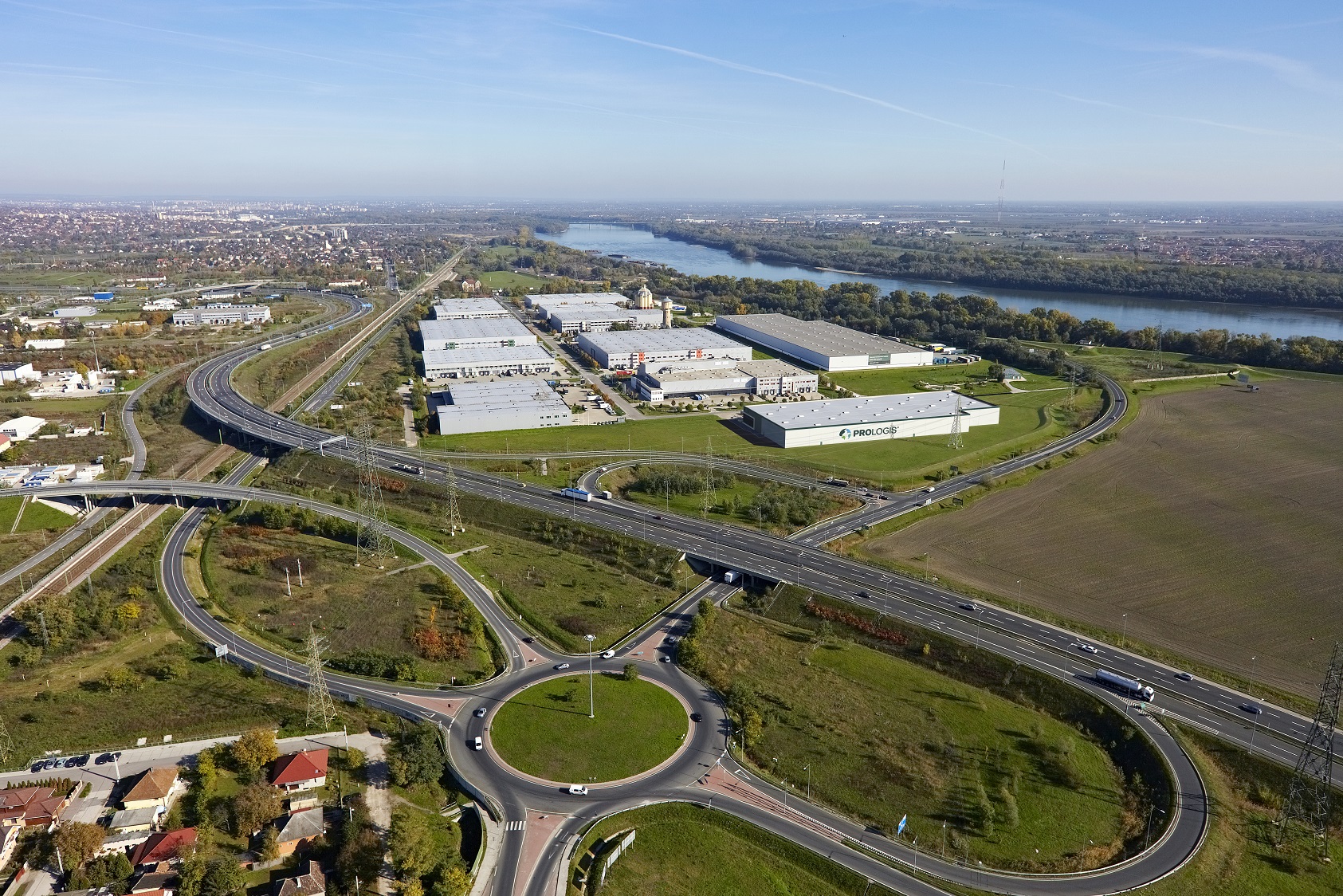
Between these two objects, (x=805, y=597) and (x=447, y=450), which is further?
(x=447, y=450)

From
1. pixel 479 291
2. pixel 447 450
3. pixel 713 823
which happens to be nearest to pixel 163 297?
pixel 479 291

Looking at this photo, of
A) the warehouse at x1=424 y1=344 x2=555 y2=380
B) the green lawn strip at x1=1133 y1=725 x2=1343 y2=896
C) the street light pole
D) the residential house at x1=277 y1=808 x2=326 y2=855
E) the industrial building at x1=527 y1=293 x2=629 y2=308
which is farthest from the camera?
the industrial building at x1=527 y1=293 x2=629 y2=308

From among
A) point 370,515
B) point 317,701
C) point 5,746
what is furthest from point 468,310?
point 5,746

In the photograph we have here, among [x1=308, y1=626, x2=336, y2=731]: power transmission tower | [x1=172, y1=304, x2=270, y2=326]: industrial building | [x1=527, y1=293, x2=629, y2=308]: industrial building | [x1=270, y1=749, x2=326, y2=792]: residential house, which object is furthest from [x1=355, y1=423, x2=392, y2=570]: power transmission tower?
[x1=527, y1=293, x2=629, y2=308]: industrial building

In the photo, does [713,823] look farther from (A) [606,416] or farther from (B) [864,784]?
(A) [606,416]

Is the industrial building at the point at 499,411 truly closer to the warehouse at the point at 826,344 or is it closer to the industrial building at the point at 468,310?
the warehouse at the point at 826,344

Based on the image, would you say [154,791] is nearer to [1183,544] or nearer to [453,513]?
[453,513]

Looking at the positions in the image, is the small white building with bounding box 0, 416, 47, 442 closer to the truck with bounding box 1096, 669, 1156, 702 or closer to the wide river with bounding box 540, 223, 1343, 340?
the truck with bounding box 1096, 669, 1156, 702
